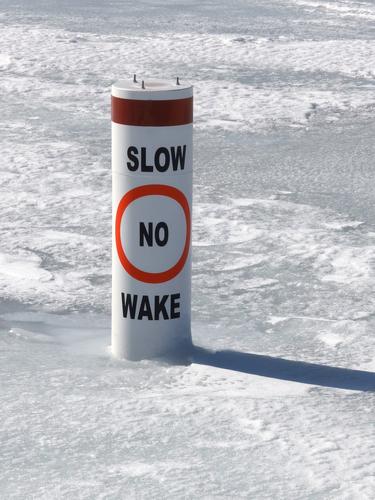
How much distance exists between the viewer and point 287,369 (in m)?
3.12

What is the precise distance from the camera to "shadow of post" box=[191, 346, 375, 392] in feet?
9.87

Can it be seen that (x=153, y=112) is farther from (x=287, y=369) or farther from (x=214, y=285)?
(x=214, y=285)

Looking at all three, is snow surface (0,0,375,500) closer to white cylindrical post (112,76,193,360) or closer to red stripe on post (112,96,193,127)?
white cylindrical post (112,76,193,360)

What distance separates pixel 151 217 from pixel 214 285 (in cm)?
82

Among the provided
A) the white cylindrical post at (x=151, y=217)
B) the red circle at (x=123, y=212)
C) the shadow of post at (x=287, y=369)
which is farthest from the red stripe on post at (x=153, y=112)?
the shadow of post at (x=287, y=369)

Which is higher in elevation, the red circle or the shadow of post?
the red circle

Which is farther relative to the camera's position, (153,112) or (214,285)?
(214,285)

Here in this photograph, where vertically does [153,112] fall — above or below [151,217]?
above

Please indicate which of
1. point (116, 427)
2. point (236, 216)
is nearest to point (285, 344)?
point (116, 427)

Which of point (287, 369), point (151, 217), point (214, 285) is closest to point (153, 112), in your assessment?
point (151, 217)

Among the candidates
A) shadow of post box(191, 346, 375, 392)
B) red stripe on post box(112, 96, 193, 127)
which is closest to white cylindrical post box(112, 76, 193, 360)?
red stripe on post box(112, 96, 193, 127)

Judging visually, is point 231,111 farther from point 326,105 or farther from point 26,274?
point 26,274

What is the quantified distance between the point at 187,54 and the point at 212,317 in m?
4.77

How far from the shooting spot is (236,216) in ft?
15.3
